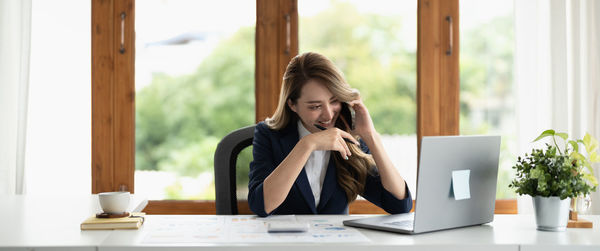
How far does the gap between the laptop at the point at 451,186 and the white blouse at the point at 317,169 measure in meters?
0.42

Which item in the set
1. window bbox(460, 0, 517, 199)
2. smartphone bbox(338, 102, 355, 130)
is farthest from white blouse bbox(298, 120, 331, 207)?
window bbox(460, 0, 517, 199)

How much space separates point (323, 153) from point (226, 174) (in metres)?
0.38

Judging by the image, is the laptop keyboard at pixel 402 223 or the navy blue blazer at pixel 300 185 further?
the navy blue blazer at pixel 300 185

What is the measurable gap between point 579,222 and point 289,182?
0.87 m

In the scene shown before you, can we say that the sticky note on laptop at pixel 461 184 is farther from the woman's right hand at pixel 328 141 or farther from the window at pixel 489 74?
the window at pixel 489 74

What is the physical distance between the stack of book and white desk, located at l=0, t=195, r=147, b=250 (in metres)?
0.02

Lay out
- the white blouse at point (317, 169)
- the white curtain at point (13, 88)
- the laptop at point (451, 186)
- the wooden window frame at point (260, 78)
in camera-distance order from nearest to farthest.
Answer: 1. the laptop at point (451, 186)
2. the white blouse at point (317, 169)
3. the white curtain at point (13, 88)
4. the wooden window frame at point (260, 78)

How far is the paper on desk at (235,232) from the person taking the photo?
145cm

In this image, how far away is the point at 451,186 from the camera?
161 centimetres

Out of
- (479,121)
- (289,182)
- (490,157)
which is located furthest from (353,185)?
(479,121)

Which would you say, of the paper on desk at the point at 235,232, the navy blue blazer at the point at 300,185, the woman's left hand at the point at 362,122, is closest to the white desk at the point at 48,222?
the paper on desk at the point at 235,232

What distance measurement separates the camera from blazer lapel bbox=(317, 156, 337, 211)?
6.92 feet

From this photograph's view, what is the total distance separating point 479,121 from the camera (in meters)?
3.34

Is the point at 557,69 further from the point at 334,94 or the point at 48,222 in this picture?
the point at 48,222
